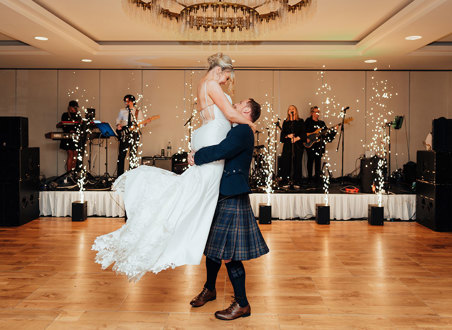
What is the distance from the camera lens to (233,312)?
298cm

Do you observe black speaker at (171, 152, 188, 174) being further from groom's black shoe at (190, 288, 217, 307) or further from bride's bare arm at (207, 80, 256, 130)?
bride's bare arm at (207, 80, 256, 130)

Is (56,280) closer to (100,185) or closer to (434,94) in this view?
(100,185)

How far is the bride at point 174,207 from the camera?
2693 mm

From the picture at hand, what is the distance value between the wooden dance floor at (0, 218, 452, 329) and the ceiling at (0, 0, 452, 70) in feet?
8.68

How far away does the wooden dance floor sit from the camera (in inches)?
118

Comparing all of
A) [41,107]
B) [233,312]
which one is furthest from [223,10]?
[41,107]

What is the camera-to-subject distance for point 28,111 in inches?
390

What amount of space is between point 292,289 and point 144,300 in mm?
1258

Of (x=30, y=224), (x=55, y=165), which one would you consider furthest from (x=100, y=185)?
(x=55, y=165)

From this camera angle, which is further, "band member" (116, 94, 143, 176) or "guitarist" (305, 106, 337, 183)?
"guitarist" (305, 106, 337, 183)

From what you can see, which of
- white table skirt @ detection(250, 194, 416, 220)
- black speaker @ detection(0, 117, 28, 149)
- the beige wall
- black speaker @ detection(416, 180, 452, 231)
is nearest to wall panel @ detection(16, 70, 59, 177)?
the beige wall

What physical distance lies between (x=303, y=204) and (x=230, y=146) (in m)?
4.44

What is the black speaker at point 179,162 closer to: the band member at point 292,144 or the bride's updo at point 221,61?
the band member at point 292,144

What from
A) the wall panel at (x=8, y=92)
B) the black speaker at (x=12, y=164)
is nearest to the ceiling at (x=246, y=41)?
the wall panel at (x=8, y=92)
